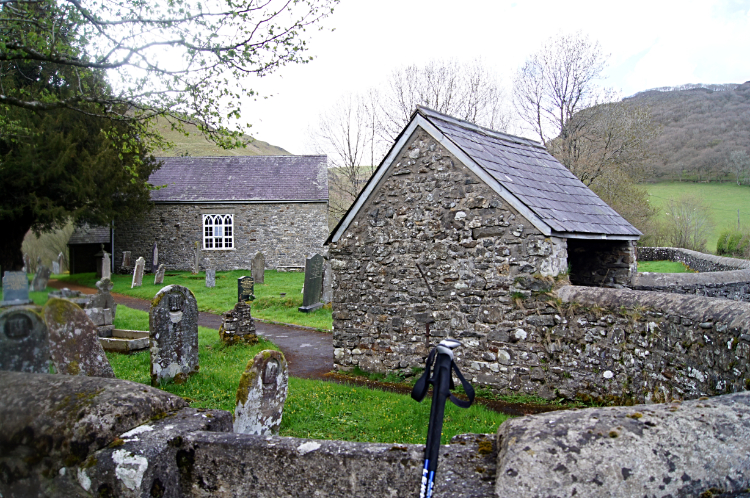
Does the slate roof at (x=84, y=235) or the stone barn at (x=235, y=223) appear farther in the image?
the stone barn at (x=235, y=223)

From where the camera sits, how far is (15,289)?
218cm

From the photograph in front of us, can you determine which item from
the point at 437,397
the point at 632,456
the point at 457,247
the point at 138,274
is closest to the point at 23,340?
the point at 437,397

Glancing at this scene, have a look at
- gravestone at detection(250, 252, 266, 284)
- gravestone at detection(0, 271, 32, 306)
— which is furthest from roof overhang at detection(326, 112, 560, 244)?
gravestone at detection(250, 252, 266, 284)

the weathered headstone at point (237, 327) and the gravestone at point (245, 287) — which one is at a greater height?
the gravestone at point (245, 287)

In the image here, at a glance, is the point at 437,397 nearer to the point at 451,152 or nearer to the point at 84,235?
the point at 84,235

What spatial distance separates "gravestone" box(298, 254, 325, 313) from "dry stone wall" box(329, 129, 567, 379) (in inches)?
295

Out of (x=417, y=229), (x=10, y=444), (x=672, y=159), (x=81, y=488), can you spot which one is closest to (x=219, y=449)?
(x=81, y=488)

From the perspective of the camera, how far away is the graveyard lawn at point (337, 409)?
5.51 m

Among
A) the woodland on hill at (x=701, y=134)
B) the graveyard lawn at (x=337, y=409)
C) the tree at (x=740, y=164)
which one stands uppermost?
the woodland on hill at (x=701, y=134)

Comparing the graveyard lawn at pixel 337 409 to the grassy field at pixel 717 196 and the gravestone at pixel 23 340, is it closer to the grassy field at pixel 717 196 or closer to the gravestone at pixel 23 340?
the gravestone at pixel 23 340

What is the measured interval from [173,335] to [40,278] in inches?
218

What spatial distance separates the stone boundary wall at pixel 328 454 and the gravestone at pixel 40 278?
0.56m

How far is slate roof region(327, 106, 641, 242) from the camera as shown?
730cm

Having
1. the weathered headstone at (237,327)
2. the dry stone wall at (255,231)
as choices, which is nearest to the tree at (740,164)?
the dry stone wall at (255,231)
